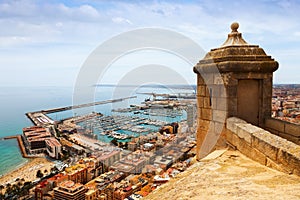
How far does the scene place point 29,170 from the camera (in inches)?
840

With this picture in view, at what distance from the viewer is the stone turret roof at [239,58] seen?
2672mm

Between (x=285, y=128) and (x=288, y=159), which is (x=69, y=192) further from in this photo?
(x=288, y=159)

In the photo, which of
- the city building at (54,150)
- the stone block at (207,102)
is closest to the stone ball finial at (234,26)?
the stone block at (207,102)

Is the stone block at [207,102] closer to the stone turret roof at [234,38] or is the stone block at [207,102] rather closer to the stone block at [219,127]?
the stone block at [219,127]

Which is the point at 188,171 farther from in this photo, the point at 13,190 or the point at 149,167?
the point at 13,190

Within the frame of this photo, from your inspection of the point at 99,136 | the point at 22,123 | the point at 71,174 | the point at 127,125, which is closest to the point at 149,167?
the point at 71,174

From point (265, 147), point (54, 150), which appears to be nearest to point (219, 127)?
point (265, 147)

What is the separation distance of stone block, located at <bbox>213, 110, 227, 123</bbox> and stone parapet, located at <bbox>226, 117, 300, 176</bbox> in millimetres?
123

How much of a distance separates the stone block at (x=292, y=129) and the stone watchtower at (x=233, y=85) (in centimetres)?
25

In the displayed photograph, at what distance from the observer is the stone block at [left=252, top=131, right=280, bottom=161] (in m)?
1.83

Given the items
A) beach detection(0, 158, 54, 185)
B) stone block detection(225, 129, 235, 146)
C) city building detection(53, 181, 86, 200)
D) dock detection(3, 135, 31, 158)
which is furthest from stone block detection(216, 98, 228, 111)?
dock detection(3, 135, 31, 158)

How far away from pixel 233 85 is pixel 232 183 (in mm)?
1410

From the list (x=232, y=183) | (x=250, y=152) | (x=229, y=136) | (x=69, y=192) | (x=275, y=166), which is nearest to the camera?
(x=232, y=183)

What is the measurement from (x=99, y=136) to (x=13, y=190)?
14.1 meters
